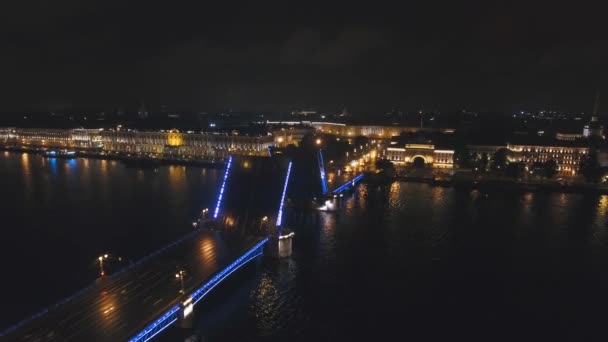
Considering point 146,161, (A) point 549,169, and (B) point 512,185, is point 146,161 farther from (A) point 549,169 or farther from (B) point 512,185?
(A) point 549,169

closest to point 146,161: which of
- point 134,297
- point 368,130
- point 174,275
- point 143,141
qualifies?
point 143,141

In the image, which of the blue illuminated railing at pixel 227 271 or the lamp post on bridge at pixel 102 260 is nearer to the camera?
the blue illuminated railing at pixel 227 271

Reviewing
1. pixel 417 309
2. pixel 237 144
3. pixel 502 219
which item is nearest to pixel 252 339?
pixel 417 309

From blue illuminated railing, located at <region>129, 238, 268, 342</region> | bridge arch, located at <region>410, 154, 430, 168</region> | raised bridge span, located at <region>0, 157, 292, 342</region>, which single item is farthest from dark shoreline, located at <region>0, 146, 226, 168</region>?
blue illuminated railing, located at <region>129, 238, 268, 342</region>

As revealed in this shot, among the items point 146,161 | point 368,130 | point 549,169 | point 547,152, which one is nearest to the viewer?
point 549,169

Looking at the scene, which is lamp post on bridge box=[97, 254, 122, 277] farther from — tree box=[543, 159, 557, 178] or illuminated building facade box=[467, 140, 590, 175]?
illuminated building facade box=[467, 140, 590, 175]

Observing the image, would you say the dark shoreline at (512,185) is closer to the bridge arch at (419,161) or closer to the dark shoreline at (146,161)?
the bridge arch at (419,161)

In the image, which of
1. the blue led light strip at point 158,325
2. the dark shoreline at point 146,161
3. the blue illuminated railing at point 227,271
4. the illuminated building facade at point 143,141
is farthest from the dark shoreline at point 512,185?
the blue led light strip at point 158,325
